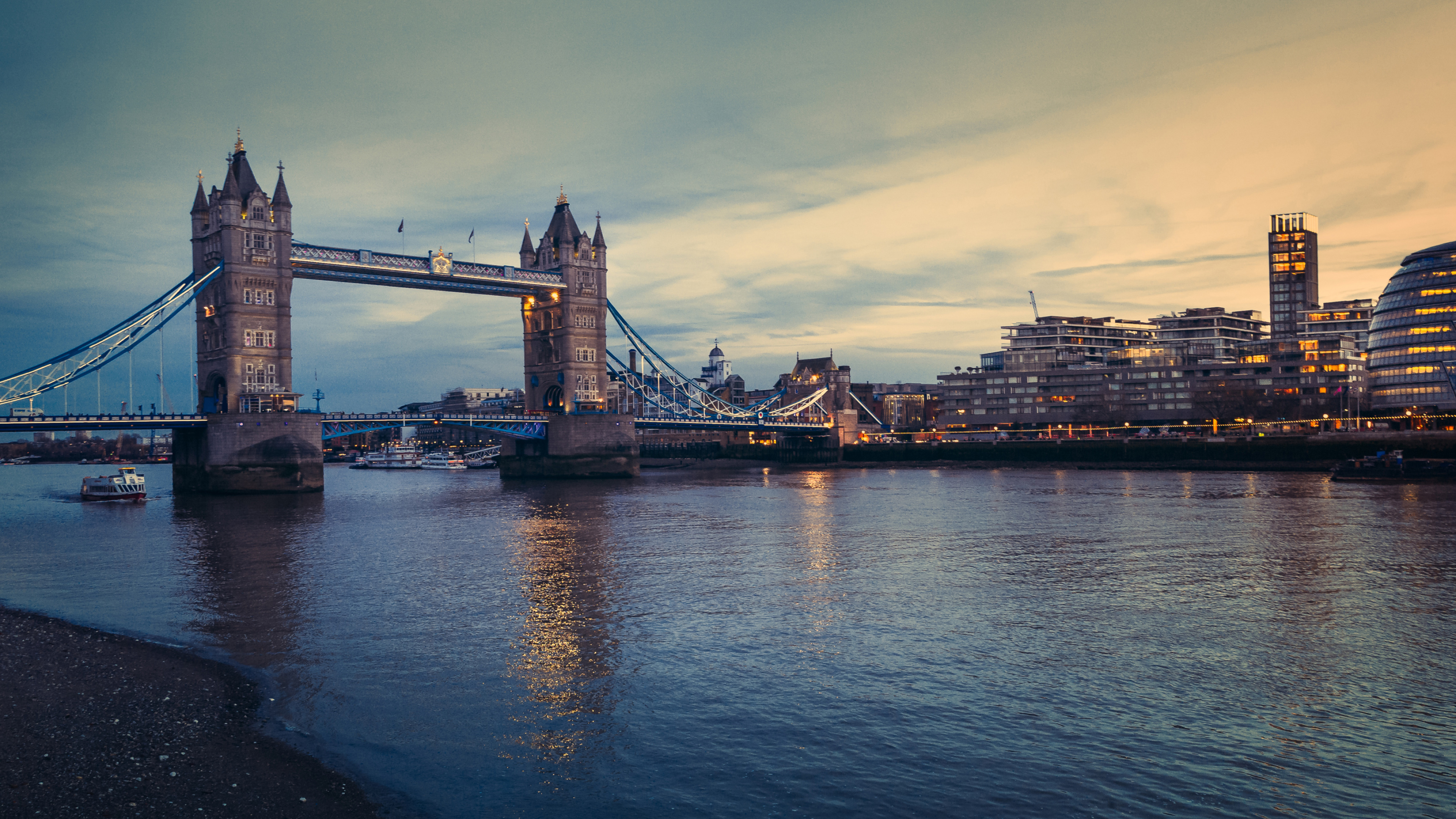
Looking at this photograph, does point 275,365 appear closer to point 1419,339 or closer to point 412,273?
point 412,273

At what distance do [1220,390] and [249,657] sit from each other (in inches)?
5095

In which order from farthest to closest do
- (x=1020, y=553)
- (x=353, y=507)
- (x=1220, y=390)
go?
(x=1220, y=390)
(x=353, y=507)
(x=1020, y=553)

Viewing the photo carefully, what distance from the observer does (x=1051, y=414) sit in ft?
469

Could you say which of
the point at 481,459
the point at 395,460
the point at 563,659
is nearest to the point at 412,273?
the point at 563,659

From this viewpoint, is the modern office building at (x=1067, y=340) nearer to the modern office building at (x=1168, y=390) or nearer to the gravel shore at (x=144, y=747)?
the modern office building at (x=1168, y=390)

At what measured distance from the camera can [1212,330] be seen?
17625 cm

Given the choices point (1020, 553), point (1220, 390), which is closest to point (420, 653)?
point (1020, 553)

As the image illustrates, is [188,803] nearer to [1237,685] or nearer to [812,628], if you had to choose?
[812,628]

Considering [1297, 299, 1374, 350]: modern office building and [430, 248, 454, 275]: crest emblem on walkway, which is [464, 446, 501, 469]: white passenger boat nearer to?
[430, 248, 454, 275]: crest emblem on walkway

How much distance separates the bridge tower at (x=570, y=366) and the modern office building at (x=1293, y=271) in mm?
149231

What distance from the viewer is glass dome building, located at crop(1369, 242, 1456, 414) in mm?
96000

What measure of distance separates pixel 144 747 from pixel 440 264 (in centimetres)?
6932

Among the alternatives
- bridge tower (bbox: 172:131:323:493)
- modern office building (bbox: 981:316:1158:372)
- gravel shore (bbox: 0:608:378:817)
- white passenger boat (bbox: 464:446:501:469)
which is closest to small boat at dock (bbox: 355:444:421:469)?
white passenger boat (bbox: 464:446:501:469)

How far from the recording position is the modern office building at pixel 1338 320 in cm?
17025
